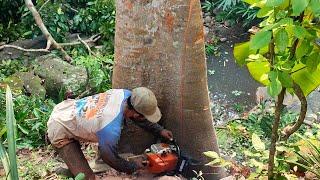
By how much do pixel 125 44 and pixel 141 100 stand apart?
1.69 ft

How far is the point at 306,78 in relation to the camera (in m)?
2.62

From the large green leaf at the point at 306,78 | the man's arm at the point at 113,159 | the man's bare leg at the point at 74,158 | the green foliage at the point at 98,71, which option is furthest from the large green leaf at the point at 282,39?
the green foliage at the point at 98,71

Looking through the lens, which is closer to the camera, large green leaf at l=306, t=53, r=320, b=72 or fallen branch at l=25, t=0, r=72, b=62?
large green leaf at l=306, t=53, r=320, b=72

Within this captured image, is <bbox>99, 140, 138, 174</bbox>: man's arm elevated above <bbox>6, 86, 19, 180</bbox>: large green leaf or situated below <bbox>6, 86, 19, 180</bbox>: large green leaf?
below

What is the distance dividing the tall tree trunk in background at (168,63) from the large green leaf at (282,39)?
1.96 meters

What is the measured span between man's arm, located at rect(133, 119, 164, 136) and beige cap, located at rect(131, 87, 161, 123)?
7.8 inches

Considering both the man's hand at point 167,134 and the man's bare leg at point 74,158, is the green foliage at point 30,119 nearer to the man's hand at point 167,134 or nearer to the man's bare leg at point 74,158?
the man's bare leg at point 74,158

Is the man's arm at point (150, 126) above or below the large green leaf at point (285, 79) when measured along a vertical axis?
below

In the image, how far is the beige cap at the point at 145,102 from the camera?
376cm

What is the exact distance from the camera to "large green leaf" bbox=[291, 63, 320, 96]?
2.51 metres

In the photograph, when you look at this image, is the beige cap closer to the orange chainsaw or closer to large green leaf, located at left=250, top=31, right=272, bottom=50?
the orange chainsaw

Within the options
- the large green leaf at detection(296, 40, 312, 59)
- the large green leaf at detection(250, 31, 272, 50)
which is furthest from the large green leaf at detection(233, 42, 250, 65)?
the large green leaf at detection(250, 31, 272, 50)

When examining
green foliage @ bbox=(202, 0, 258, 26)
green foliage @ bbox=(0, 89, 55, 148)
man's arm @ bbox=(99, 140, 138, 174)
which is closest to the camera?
man's arm @ bbox=(99, 140, 138, 174)

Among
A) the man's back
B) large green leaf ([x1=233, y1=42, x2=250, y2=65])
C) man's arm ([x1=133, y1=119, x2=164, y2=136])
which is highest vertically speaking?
large green leaf ([x1=233, y1=42, x2=250, y2=65])
